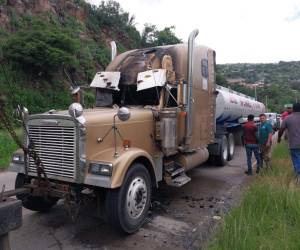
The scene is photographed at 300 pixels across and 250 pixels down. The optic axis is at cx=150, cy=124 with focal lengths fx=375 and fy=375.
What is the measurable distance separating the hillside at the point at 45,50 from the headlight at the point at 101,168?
375 inches

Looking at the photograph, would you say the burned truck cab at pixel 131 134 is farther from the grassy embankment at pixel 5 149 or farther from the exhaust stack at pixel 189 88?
the grassy embankment at pixel 5 149

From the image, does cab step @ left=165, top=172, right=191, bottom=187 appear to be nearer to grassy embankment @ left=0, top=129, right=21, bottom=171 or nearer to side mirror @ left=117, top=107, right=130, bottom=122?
side mirror @ left=117, top=107, right=130, bottom=122

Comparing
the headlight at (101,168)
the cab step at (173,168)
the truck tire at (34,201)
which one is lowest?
the truck tire at (34,201)

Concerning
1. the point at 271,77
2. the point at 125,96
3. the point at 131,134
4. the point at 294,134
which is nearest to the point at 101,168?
the point at 131,134

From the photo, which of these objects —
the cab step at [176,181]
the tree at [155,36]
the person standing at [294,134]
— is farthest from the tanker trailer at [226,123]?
the tree at [155,36]

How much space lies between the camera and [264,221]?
4625mm

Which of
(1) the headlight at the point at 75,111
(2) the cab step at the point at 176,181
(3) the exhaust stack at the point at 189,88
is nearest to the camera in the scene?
(1) the headlight at the point at 75,111

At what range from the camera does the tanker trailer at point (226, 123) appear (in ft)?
34.9

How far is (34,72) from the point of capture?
20.7 meters

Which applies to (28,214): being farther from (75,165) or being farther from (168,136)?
(168,136)

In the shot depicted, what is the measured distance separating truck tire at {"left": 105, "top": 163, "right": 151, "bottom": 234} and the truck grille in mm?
655

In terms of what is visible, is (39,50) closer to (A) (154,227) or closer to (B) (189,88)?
(B) (189,88)

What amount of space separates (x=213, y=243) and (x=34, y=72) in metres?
18.5

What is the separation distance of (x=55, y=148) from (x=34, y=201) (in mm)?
1248
